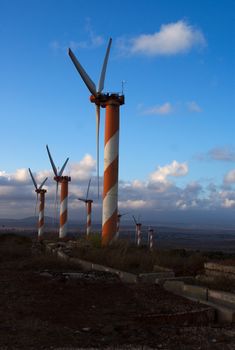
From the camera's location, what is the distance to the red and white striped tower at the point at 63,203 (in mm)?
36094

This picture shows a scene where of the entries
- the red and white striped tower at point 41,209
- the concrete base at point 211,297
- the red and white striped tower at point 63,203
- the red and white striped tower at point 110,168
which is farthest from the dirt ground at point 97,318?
the red and white striped tower at point 41,209

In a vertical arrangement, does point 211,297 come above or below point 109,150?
below

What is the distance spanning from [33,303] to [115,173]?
11.2 m

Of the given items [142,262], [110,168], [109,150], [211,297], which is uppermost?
[109,150]

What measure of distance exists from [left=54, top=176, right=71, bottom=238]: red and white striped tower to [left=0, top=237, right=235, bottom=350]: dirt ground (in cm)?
2592

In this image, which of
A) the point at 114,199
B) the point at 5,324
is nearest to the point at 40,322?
the point at 5,324

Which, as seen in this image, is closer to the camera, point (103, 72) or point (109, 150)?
point (109, 150)

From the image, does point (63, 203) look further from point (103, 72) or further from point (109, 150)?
point (109, 150)

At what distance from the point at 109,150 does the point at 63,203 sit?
19187mm

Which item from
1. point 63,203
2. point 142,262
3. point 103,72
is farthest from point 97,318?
point 63,203

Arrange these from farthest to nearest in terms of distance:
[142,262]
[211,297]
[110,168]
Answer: [110,168] → [142,262] → [211,297]

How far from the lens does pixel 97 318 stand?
6.80 metres

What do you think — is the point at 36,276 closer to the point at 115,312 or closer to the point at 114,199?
the point at 115,312

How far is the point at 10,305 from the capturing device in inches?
298
